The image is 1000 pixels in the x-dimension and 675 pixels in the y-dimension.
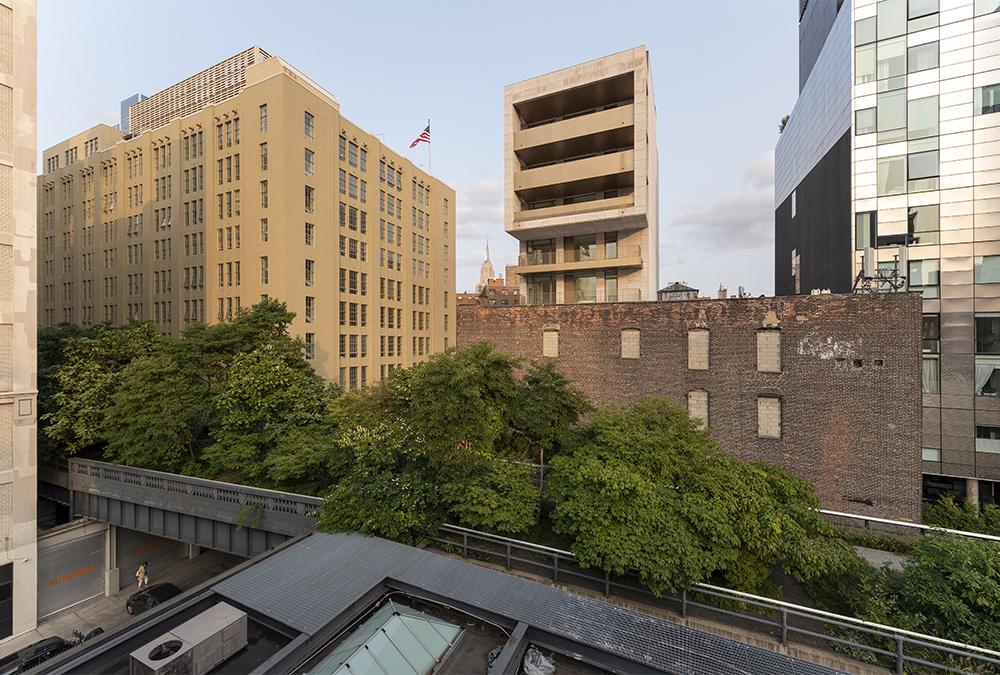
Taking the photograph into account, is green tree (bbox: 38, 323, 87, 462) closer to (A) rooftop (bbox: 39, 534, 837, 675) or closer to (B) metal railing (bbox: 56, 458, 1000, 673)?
(B) metal railing (bbox: 56, 458, 1000, 673)

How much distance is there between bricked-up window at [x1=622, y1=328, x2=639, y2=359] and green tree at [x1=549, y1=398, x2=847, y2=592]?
622 inches

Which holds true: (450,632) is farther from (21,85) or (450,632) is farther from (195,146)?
(195,146)

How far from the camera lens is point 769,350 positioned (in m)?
25.0

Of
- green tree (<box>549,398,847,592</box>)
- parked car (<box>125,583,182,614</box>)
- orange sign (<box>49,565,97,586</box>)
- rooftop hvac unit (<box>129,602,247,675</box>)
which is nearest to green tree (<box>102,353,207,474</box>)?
parked car (<box>125,583,182,614</box>)

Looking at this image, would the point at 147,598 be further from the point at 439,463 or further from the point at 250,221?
the point at 250,221

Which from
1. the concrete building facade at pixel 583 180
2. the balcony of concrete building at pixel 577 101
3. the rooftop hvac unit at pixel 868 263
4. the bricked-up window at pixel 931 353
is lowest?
the bricked-up window at pixel 931 353

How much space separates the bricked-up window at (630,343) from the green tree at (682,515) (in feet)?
51.9

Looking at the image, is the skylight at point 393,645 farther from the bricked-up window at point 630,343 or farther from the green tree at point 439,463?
the bricked-up window at point 630,343

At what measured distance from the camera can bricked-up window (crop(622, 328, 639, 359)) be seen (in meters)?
28.6

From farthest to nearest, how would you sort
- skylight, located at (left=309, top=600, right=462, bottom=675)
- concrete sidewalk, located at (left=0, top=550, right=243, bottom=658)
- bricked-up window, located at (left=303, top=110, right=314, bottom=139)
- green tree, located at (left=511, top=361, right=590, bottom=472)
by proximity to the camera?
bricked-up window, located at (left=303, top=110, right=314, bottom=139) → concrete sidewalk, located at (left=0, top=550, right=243, bottom=658) → green tree, located at (left=511, top=361, right=590, bottom=472) → skylight, located at (left=309, top=600, right=462, bottom=675)

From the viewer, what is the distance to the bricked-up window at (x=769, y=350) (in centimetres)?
2484

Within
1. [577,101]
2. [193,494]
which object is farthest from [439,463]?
[577,101]

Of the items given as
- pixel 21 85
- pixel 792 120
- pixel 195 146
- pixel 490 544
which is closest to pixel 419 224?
pixel 195 146

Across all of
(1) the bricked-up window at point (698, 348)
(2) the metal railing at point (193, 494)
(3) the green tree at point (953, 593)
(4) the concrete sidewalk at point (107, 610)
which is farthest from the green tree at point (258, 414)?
(1) the bricked-up window at point (698, 348)
